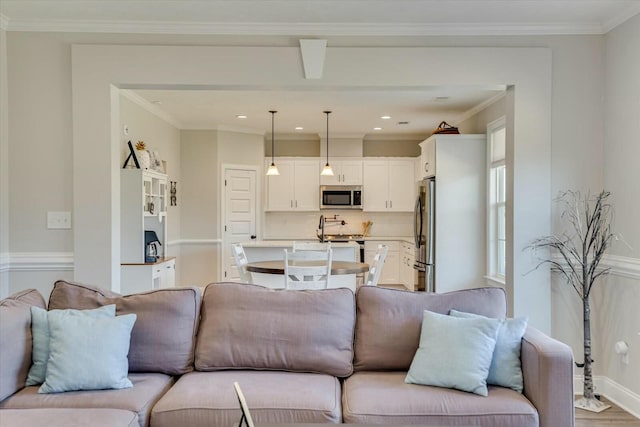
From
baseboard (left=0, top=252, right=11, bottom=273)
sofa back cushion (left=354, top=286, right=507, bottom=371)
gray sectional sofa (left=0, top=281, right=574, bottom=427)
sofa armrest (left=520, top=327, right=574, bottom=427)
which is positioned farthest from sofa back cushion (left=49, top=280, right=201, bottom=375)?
sofa armrest (left=520, top=327, right=574, bottom=427)

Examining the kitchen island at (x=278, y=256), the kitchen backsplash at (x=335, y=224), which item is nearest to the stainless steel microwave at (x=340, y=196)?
the kitchen backsplash at (x=335, y=224)

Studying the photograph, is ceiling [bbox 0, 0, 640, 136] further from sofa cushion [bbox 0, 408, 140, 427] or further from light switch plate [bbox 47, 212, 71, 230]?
sofa cushion [bbox 0, 408, 140, 427]

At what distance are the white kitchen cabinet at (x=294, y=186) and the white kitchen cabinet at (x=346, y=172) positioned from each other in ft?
0.75

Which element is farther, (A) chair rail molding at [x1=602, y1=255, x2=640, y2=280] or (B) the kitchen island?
(B) the kitchen island

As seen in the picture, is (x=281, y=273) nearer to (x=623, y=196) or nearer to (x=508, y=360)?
(x=508, y=360)

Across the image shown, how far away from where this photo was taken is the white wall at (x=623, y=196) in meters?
3.22

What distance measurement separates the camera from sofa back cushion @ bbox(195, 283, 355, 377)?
8.14ft

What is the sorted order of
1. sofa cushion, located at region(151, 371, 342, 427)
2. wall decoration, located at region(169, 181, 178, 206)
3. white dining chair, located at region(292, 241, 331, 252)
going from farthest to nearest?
1. wall decoration, located at region(169, 181, 178, 206)
2. white dining chair, located at region(292, 241, 331, 252)
3. sofa cushion, located at region(151, 371, 342, 427)

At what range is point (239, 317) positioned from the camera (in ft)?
8.43

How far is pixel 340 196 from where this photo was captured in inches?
328

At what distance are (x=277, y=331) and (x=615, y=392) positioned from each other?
8.38 feet

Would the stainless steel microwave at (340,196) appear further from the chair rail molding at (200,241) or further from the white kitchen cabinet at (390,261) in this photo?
the chair rail molding at (200,241)

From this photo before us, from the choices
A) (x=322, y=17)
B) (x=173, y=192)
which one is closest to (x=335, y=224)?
(x=173, y=192)

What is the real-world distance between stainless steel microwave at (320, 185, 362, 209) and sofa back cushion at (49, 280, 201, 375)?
5.78 meters
